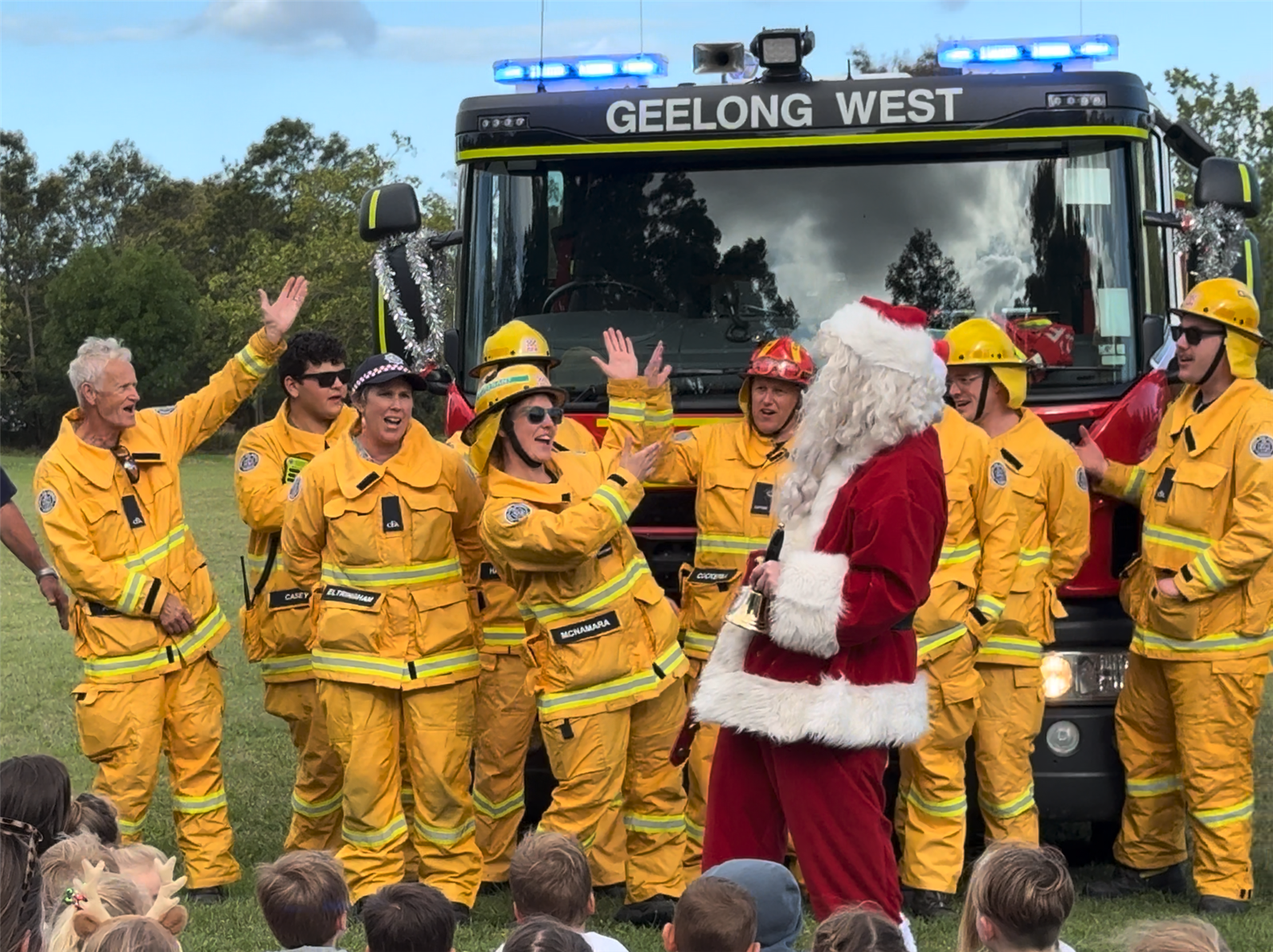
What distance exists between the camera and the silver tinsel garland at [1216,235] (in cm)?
669

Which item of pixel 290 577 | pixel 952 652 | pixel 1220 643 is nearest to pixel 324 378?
pixel 290 577

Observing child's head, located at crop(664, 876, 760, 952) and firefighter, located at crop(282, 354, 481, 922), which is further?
Result: firefighter, located at crop(282, 354, 481, 922)

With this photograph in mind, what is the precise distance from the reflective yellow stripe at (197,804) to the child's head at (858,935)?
12.7 feet

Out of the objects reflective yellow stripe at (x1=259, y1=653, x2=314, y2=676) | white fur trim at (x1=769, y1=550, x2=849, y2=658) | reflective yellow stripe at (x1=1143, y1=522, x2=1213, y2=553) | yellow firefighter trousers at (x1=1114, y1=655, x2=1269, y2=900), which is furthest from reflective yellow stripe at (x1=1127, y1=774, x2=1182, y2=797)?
reflective yellow stripe at (x1=259, y1=653, x2=314, y2=676)

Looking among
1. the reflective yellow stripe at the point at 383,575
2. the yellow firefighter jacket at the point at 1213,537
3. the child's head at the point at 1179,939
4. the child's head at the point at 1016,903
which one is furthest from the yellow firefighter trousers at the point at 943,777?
the child's head at the point at 1179,939

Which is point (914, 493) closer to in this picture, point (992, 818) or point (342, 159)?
point (992, 818)

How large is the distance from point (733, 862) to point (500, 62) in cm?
439

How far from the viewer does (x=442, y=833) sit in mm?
6250

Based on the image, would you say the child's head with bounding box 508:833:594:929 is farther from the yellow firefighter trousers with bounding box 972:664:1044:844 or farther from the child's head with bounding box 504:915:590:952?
the yellow firefighter trousers with bounding box 972:664:1044:844

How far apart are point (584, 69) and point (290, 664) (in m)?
2.68

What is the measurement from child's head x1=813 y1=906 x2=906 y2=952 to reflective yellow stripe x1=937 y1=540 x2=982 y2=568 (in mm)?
3088

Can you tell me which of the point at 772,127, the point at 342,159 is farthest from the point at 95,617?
the point at 342,159

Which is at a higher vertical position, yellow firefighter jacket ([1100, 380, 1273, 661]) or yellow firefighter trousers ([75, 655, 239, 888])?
yellow firefighter jacket ([1100, 380, 1273, 661])

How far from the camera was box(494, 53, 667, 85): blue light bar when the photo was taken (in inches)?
282
